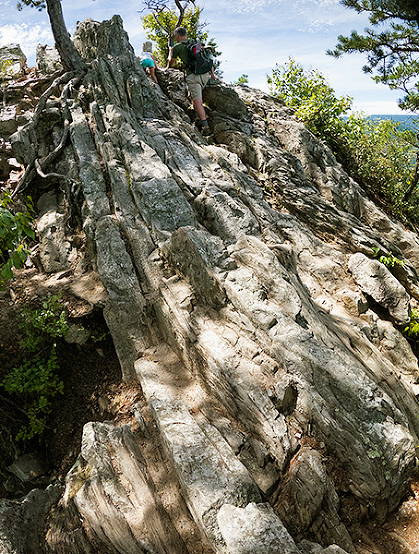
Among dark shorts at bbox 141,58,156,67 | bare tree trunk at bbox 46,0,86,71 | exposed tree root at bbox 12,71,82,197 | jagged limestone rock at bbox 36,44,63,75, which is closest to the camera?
exposed tree root at bbox 12,71,82,197

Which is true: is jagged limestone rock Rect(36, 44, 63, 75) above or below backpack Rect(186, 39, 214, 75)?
above

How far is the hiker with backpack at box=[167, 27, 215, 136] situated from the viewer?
11250 mm

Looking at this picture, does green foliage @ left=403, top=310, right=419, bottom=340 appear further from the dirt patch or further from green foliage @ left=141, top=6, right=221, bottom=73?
green foliage @ left=141, top=6, right=221, bottom=73

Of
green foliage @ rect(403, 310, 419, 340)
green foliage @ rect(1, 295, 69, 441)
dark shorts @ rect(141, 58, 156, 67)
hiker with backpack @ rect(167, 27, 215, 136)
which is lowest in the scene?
green foliage @ rect(403, 310, 419, 340)

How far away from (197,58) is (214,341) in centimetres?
1013

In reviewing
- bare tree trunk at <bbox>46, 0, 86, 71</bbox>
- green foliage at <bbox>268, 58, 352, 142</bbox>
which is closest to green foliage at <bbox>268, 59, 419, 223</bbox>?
green foliage at <bbox>268, 58, 352, 142</bbox>

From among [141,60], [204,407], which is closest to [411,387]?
[204,407]

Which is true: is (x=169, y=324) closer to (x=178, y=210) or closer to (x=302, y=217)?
(x=178, y=210)

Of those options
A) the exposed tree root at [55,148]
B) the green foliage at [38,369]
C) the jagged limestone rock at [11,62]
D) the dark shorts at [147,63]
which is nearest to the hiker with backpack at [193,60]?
the dark shorts at [147,63]

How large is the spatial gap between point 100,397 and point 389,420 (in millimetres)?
5000

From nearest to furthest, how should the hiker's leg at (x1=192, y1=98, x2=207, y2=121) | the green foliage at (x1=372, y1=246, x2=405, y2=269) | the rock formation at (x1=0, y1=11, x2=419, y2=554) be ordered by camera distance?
the rock formation at (x1=0, y1=11, x2=419, y2=554), the green foliage at (x1=372, y1=246, x2=405, y2=269), the hiker's leg at (x1=192, y1=98, x2=207, y2=121)

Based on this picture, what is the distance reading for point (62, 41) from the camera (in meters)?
11.7

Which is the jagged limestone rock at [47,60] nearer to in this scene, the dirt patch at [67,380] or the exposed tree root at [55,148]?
the exposed tree root at [55,148]

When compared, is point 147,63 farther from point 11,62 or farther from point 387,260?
point 387,260
